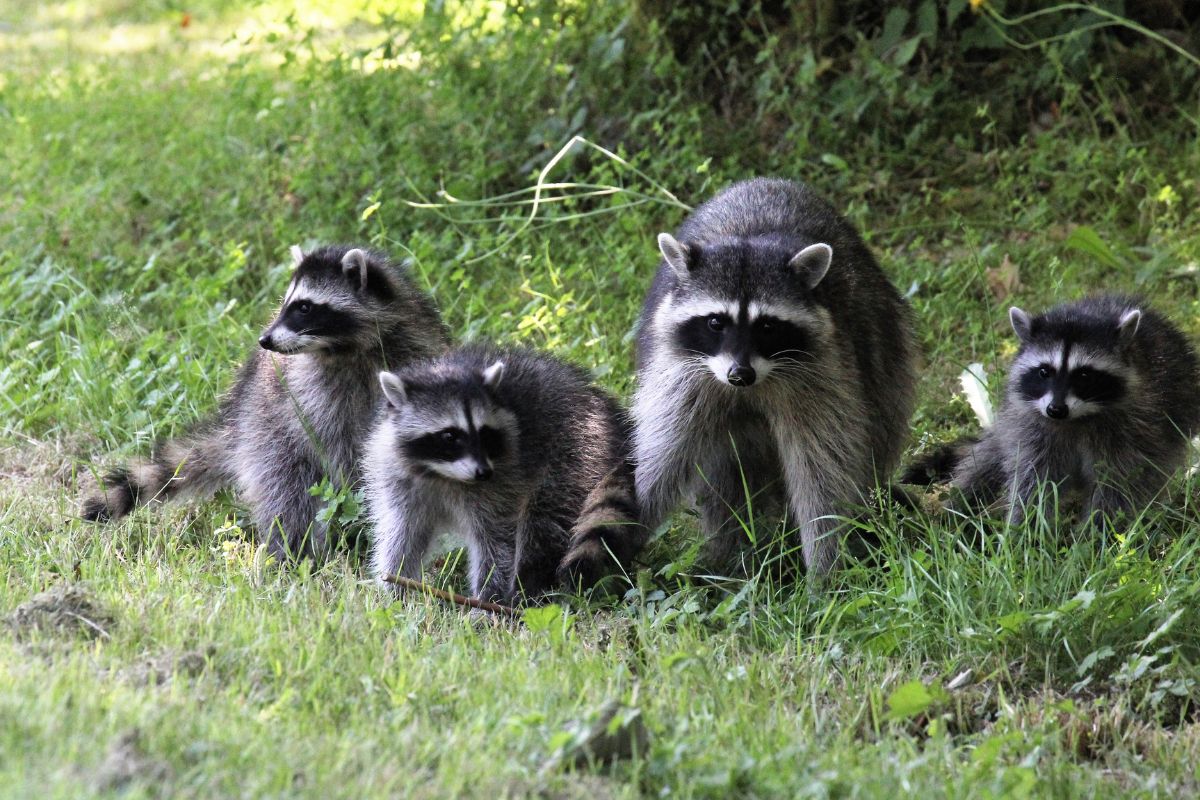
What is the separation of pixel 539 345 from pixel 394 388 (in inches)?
49.9

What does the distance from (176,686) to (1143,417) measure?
2.74 meters

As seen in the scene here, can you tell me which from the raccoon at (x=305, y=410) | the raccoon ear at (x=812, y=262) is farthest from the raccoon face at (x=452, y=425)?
the raccoon ear at (x=812, y=262)

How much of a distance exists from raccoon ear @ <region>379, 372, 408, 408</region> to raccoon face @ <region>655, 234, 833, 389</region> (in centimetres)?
76

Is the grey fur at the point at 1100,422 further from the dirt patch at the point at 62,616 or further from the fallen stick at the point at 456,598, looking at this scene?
the dirt patch at the point at 62,616

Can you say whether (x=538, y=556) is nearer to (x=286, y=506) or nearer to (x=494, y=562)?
(x=494, y=562)

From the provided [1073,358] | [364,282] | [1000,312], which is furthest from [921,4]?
[364,282]

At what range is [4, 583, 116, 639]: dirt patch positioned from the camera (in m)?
3.15

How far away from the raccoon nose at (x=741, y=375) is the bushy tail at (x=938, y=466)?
1056 mm

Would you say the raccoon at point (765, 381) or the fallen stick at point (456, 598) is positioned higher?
the raccoon at point (765, 381)

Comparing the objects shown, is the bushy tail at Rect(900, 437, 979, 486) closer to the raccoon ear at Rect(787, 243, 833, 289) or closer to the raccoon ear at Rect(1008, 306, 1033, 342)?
the raccoon ear at Rect(1008, 306, 1033, 342)

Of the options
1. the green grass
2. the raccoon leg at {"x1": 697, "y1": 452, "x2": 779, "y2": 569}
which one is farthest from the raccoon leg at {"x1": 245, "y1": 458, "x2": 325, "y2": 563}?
the raccoon leg at {"x1": 697, "y1": 452, "x2": 779, "y2": 569}

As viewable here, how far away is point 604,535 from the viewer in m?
3.88

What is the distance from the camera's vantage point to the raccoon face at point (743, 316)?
376 cm

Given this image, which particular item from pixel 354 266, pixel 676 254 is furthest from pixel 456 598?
pixel 354 266
